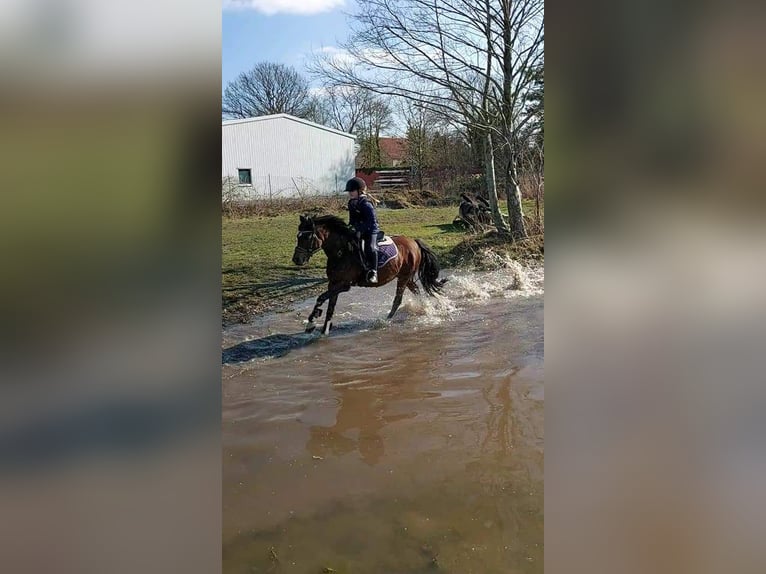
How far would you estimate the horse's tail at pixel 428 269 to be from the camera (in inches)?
224

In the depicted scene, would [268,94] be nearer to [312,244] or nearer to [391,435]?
[312,244]

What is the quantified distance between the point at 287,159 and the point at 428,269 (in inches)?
64.8

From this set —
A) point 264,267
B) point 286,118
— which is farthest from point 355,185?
point 264,267

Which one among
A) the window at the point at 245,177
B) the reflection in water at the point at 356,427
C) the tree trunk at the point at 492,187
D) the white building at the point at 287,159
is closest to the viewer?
the reflection in water at the point at 356,427

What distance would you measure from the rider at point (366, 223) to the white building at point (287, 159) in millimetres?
359

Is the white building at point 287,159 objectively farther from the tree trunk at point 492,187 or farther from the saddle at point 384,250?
the tree trunk at point 492,187

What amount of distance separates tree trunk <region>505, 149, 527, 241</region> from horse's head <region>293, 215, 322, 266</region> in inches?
84.8

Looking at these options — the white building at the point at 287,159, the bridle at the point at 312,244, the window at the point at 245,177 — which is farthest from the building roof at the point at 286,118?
the bridle at the point at 312,244

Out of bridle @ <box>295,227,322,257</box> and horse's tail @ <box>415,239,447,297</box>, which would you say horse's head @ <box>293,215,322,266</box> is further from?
horse's tail @ <box>415,239,447,297</box>

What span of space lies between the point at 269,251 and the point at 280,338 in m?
0.80
